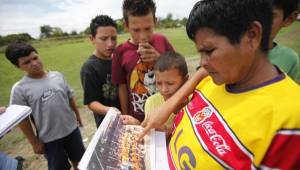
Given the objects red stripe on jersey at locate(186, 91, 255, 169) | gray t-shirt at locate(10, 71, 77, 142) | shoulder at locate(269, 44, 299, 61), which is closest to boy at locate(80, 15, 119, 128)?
gray t-shirt at locate(10, 71, 77, 142)

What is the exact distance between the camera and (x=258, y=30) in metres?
0.87

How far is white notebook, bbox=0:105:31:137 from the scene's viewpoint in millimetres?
1725

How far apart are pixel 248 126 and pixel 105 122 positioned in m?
0.79

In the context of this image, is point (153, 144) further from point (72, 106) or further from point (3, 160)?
point (72, 106)

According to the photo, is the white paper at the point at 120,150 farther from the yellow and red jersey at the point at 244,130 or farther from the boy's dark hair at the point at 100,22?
the boy's dark hair at the point at 100,22

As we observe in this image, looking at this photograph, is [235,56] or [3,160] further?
[3,160]

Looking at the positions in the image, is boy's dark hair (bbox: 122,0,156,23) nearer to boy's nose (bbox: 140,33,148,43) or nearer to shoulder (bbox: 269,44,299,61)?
boy's nose (bbox: 140,33,148,43)

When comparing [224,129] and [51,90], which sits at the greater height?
[224,129]

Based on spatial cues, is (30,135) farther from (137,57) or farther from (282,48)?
(282,48)

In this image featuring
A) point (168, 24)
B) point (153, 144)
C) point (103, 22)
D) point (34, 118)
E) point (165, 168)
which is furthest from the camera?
point (168, 24)

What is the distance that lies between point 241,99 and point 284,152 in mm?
260

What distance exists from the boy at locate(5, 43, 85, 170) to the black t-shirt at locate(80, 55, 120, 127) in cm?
71

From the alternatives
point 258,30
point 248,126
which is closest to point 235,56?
point 258,30

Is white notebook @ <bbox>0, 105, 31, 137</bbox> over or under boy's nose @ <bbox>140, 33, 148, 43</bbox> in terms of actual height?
under
